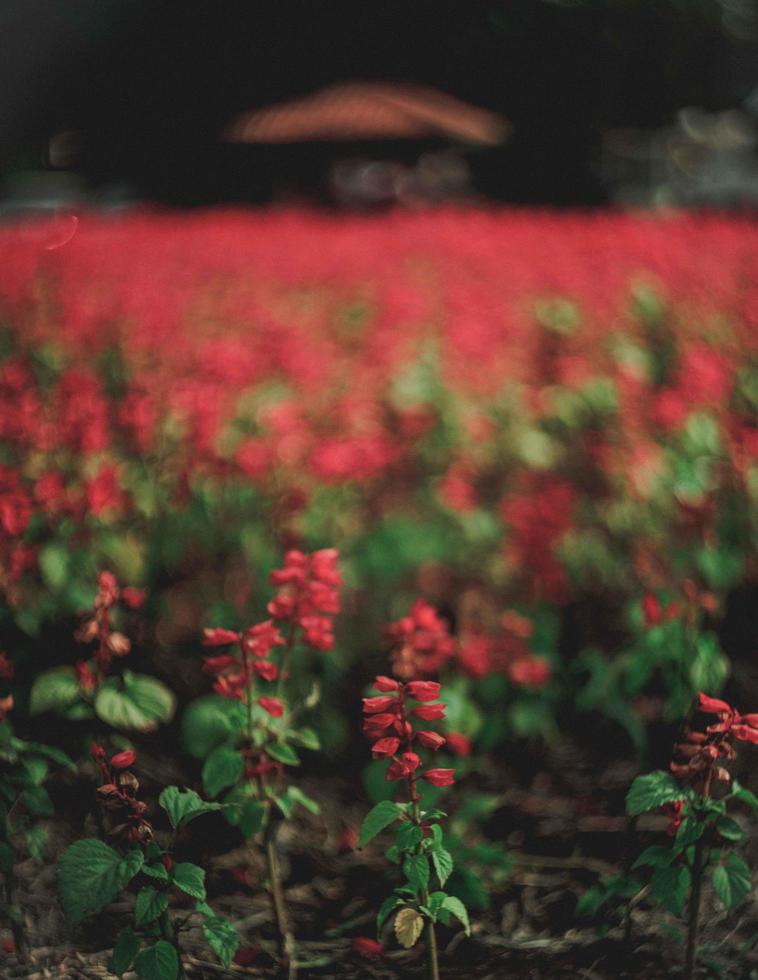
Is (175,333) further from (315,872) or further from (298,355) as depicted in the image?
(315,872)

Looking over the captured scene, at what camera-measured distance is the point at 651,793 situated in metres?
1.16

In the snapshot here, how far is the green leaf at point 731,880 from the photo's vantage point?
1.16m

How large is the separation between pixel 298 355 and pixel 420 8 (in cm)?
1833

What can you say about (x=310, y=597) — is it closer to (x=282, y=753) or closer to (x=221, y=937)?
(x=282, y=753)

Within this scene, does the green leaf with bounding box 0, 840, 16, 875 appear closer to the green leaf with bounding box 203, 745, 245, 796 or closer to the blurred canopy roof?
the green leaf with bounding box 203, 745, 245, 796

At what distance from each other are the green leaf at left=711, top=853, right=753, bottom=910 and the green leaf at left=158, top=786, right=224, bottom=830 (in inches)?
24.9

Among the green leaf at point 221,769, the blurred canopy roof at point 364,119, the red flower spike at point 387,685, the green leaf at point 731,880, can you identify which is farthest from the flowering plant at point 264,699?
the blurred canopy roof at point 364,119

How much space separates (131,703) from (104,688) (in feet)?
0.15

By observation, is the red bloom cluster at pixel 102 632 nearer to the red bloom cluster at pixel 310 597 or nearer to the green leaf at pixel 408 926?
the red bloom cluster at pixel 310 597

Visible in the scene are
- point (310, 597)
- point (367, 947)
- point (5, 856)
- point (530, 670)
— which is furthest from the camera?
point (530, 670)

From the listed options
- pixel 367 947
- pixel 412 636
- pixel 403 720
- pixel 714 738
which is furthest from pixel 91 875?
pixel 714 738

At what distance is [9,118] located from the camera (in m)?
20.9

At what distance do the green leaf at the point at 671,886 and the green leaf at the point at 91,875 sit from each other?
644mm

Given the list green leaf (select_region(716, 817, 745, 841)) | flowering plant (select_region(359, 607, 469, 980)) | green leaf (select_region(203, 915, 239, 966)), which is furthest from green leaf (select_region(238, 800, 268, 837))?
green leaf (select_region(716, 817, 745, 841))
